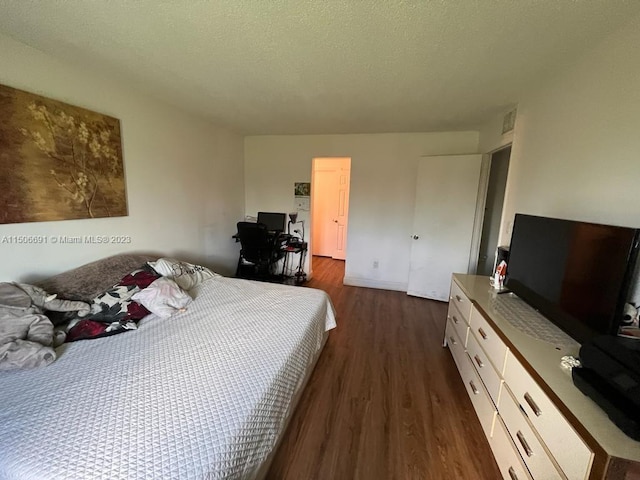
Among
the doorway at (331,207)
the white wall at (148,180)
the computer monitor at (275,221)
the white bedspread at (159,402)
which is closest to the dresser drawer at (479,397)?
the white bedspread at (159,402)

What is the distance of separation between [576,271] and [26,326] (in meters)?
2.80

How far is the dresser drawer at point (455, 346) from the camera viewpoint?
6.42 ft

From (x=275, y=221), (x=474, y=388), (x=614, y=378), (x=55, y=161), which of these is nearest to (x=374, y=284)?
(x=275, y=221)

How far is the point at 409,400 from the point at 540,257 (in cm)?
126

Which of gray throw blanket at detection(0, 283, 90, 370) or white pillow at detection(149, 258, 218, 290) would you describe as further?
white pillow at detection(149, 258, 218, 290)

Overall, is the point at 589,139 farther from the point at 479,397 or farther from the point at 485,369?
the point at 479,397

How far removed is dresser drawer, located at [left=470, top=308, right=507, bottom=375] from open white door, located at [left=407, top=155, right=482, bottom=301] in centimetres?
177

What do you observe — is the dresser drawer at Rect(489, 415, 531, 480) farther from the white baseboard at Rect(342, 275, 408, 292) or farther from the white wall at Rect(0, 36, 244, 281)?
the white wall at Rect(0, 36, 244, 281)

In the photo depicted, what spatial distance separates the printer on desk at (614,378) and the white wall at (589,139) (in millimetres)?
673

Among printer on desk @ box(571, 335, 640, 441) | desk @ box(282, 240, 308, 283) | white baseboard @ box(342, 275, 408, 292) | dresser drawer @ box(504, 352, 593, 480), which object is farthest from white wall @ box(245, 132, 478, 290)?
printer on desk @ box(571, 335, 640, 441)

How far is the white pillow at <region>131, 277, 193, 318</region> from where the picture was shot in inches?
69.9

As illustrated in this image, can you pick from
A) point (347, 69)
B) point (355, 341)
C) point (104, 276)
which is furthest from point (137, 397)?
point (347, 69)

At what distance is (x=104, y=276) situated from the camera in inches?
75.9

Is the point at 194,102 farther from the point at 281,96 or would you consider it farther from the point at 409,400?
the point at 409,400
